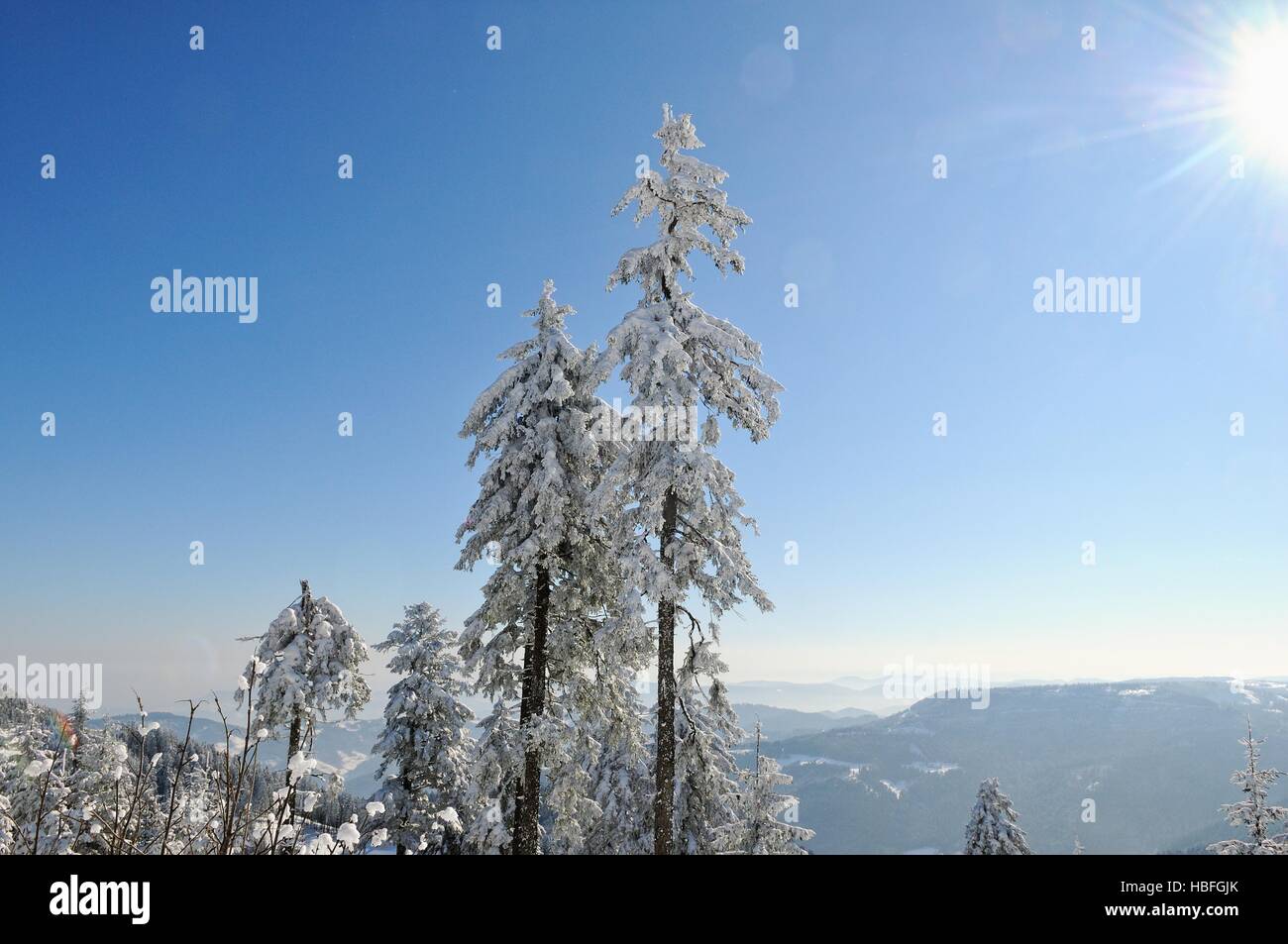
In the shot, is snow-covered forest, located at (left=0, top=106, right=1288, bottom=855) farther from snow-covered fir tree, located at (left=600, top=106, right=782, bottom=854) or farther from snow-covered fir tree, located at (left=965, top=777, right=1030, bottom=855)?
snow-covered fir tree, located at (left=965, top=777, right=1030, bottom=855)

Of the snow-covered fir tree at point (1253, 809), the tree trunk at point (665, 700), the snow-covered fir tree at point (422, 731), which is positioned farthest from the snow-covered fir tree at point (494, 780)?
the snow-covered fir tree at point (1253, 809)

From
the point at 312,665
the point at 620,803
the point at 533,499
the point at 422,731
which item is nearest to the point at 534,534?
the point at 533,499

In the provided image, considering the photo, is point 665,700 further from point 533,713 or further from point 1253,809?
point 1253,809

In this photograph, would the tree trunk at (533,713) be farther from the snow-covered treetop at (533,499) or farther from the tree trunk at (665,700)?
the tree trunk at (665,700)

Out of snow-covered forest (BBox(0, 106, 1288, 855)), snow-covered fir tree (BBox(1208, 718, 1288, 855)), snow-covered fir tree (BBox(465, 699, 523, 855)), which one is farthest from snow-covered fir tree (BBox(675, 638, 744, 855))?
snow-covered fir tree (BBox(1208, 718, 1288, 855))
